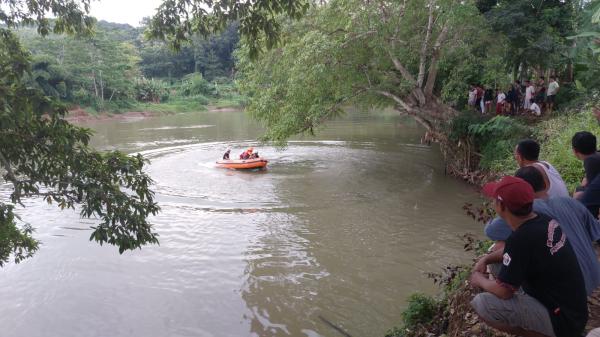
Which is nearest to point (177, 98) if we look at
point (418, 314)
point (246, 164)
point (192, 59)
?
point (192, 59)

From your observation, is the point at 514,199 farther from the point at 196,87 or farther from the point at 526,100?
the point at 196,87

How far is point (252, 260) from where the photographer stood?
966cm

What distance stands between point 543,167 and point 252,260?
668 centimetres

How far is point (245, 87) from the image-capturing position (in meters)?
17.7

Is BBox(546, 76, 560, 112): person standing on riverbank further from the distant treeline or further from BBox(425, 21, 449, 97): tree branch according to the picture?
the distant treeline

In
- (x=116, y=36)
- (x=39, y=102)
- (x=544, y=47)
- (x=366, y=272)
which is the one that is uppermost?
(x=116, y=36)

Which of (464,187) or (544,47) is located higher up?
(544,47)

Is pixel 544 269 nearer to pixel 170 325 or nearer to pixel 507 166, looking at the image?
pixel 170 325

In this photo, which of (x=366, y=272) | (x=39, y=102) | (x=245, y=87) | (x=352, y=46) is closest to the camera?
(x=39, y=102)

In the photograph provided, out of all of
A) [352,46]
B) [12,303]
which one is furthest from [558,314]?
[352,46]

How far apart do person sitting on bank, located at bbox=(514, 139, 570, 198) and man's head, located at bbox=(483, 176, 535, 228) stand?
1433 millimetres

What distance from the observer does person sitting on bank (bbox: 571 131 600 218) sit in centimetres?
489

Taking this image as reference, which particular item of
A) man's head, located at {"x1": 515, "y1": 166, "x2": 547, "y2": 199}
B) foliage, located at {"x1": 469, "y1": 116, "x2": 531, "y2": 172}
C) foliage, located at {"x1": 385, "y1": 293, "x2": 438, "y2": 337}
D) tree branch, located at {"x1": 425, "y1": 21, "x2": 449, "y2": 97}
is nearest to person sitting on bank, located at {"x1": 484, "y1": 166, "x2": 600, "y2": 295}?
man's head, located at {"x1": 515, "y1": 166, "x2": 547, "y2": 199}

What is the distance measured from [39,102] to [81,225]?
920cm
